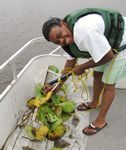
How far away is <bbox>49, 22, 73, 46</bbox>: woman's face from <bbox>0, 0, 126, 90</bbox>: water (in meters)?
3.99

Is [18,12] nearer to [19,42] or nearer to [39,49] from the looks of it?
[19,42]

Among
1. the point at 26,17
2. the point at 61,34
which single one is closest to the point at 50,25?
the point at 61,34

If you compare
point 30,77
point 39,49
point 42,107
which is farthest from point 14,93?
point 39,49

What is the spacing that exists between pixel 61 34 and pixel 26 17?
979 cm

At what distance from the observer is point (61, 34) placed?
1843 mm

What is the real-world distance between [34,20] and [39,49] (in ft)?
11.2

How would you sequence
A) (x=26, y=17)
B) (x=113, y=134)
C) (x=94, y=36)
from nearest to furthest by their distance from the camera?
(x=94, y=36) → (x=113, y=134) → (x=26, y=17)

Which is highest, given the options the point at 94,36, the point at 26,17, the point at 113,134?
the point at 94,36

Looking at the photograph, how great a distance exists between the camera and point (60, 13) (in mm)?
11180

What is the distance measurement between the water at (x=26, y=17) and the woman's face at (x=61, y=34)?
13.1ft

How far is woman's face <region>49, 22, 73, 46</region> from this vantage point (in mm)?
1827

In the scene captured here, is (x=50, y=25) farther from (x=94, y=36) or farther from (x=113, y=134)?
(x=113, y=134)

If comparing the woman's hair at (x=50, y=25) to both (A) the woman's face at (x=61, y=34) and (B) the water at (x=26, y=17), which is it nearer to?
(A) the woman's face at (x=61, y=34)

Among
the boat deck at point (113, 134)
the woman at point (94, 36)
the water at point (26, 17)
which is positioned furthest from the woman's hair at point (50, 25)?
the water at point (26, 17)
